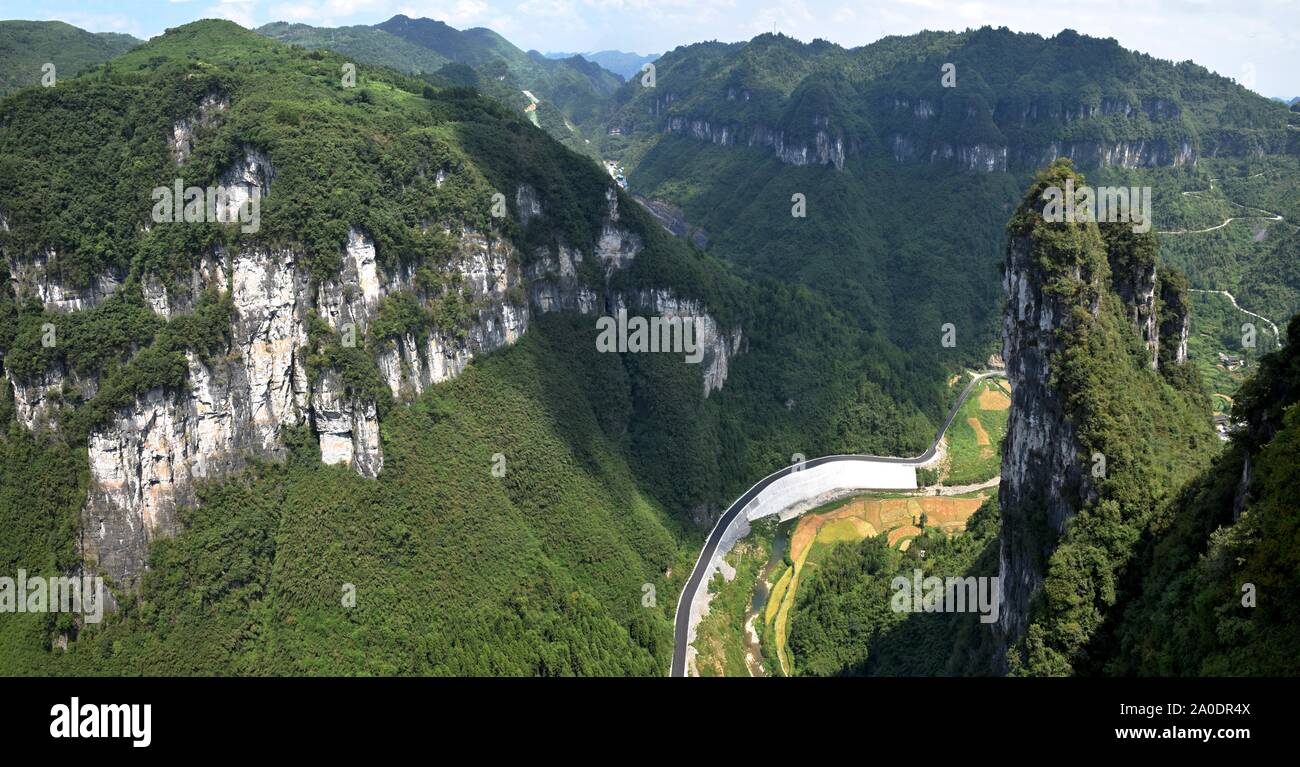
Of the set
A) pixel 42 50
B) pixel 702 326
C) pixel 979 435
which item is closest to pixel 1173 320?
pixel 979 435

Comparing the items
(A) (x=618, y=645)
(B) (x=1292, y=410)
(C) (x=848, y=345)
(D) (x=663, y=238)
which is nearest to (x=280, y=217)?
(A) (x=618, y=645)

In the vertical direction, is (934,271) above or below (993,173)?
below

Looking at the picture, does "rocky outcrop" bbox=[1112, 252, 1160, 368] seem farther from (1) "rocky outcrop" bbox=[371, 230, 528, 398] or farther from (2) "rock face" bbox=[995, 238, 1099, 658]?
(1) "rocky outcrop" bbox=[371, 230, 528, 398]

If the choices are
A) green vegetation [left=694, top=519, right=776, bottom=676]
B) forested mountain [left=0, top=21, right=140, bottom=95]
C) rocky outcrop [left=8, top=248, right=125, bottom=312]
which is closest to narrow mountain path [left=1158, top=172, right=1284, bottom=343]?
green vegetation [left=694, top=519, right=776, bottom=676]

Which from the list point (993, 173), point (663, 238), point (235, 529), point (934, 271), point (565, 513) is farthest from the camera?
point (993, 173)

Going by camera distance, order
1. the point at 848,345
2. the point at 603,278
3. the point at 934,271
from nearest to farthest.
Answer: the point at 603,278, the point at 848,345, the point at 934,271

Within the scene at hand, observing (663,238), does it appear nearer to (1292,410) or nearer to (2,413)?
(2,413)
